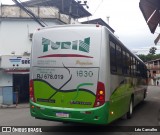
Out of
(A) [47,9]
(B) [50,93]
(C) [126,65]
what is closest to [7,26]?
(A) [47,9]

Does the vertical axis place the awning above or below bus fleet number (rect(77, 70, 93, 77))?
above

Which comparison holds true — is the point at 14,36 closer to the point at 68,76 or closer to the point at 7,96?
the point at 7,96

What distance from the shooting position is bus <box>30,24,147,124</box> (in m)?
8.43

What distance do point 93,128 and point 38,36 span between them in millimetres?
3609

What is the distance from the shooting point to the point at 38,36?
368 inches

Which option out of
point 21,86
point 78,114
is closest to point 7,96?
point 21,86

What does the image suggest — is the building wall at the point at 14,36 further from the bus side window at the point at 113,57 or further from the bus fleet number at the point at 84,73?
the bus fleet number at the point at 84,73

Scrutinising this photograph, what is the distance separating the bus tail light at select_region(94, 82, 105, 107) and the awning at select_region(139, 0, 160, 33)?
8315 mm

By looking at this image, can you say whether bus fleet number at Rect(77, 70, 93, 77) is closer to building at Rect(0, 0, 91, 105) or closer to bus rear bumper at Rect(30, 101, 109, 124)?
bus rear bumper at Rect(30, 101, 109, 124)

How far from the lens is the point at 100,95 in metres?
8.41

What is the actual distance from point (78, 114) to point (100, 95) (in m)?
0.80

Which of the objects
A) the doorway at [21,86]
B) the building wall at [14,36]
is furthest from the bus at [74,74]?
the building wall at [14,36]

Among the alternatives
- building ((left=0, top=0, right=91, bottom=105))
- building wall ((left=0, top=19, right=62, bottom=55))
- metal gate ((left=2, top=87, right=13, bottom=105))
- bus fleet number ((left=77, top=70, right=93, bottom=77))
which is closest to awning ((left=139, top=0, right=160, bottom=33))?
building ((left=0, top=0, right=91, bottom=105))

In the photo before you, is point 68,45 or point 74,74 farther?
point 68,45
